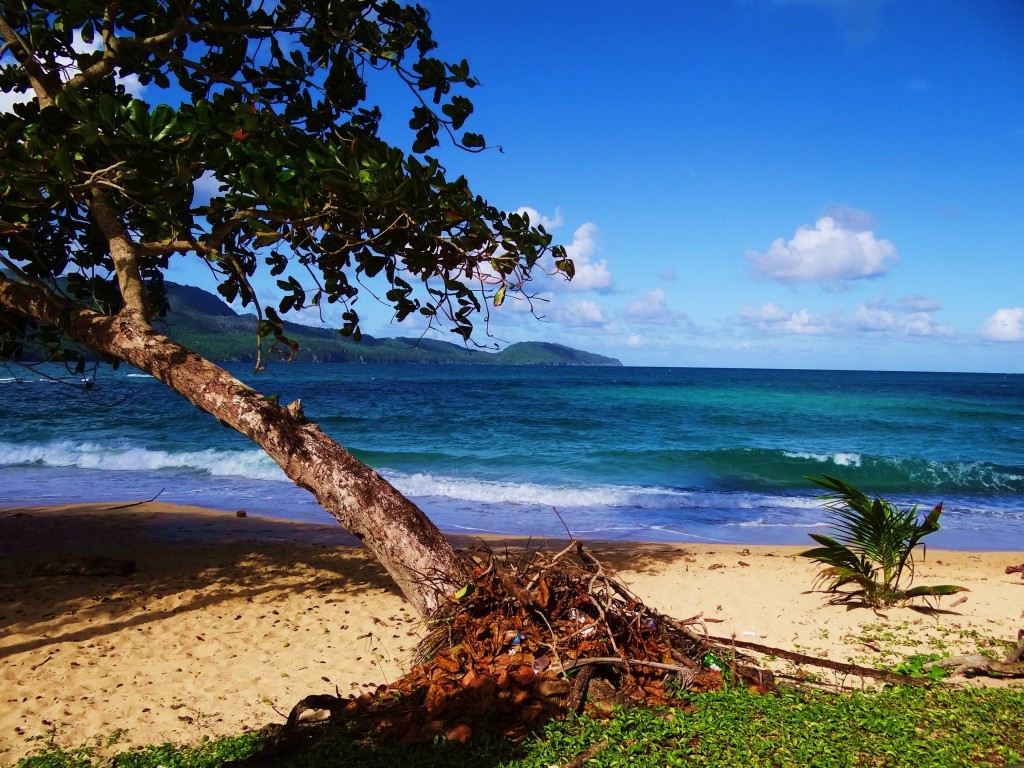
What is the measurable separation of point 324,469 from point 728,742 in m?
2.94

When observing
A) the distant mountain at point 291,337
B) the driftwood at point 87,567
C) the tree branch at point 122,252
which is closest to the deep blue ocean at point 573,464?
the driftwood at point 87,567

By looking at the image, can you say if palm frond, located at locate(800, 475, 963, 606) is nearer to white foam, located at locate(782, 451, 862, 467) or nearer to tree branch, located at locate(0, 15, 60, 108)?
tree branch, located at locate(0, 15, 60, 108)

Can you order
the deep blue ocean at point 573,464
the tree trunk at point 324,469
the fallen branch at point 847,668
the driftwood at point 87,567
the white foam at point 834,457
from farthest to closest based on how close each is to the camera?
the white foam at point 834,457, the deep blue ocean at point 573,464, the driftwood at point 87,567, the tree trunk at point 324,469, the fallen branch at point 847,668

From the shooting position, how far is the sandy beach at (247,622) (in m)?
4.11

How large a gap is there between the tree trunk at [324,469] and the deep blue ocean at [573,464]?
512cm

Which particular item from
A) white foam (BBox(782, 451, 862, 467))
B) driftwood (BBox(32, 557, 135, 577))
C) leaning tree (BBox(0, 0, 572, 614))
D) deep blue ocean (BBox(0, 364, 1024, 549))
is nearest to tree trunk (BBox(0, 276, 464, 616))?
leaning tree (BBox(0, 0, 572, 614))

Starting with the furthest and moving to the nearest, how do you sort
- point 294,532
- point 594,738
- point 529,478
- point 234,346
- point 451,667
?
point 234,346 → point 529,478 → point 294,532 → point 451,667 → point 594,738

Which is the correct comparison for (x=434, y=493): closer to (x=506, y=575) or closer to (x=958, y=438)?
(x=506, y=575)

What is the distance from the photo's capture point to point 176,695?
167 inches

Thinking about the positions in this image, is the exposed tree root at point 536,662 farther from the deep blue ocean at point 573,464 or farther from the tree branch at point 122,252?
the deep blue ocean at point 573,464

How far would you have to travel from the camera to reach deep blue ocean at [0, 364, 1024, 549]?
12.3 metres

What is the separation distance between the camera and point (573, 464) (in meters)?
18.7

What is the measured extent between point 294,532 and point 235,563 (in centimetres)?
236

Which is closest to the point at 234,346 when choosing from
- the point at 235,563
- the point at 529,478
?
the point at 529,478
